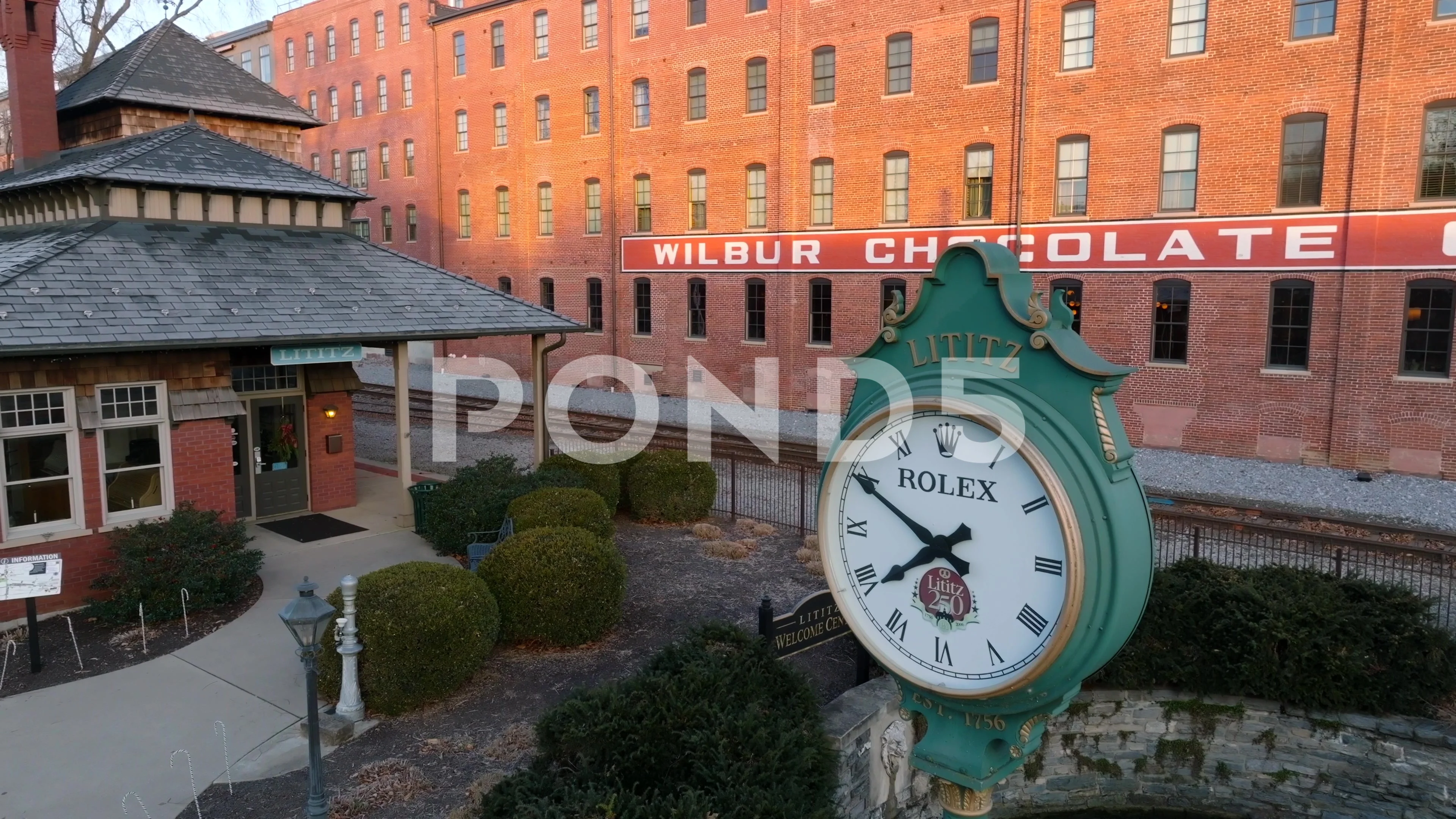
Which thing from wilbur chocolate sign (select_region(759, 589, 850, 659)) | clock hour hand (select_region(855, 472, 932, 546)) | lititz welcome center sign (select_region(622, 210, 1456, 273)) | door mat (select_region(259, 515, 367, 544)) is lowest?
door mat (select_region(259, 515, 367, 544))

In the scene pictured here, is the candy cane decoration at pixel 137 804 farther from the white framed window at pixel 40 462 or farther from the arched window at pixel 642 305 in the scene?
the arched window at pixel 642 305

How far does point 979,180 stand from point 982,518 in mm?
23660

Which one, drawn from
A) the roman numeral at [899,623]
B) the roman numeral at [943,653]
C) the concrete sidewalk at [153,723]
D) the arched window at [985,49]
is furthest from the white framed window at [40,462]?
the arched window at [985,49]

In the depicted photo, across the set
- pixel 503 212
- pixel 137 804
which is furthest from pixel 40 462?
pixel 503 212

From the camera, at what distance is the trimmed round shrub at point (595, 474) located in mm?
15508

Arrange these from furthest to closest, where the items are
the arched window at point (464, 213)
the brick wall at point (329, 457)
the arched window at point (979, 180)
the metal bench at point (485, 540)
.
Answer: the arched window at point (464, 213) → the arched window at point (979, 180) → the brick wall at point (329, 457) → the metal bench at point (485, 540)

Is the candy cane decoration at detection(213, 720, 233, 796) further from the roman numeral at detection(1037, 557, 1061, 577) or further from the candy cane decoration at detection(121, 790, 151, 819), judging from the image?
the roman numeral at detection(1037, 557, 1061, 577)

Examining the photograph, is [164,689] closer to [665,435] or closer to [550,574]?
[550,574]

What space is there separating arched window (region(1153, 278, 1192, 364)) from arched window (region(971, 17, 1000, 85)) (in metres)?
7.06

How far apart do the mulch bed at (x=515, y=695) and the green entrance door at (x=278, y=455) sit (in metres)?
6.14

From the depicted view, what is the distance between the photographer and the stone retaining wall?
322 inches

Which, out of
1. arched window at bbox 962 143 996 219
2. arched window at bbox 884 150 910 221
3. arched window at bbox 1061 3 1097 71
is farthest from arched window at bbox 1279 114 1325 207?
arched window at bbox 884 150 910 221

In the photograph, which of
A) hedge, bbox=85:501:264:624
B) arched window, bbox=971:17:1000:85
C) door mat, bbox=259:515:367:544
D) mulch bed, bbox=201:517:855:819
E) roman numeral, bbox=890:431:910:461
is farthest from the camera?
arched window, bbox=971:17:1000:85

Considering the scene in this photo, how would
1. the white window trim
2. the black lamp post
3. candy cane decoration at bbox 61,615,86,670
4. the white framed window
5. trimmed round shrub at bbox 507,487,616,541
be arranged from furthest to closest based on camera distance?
trimmed round shrub at bbox 507,487,616,541, the white window trim, the white framed window, candy cane decoration at bbox 61,615,86,670, the black lamp post
